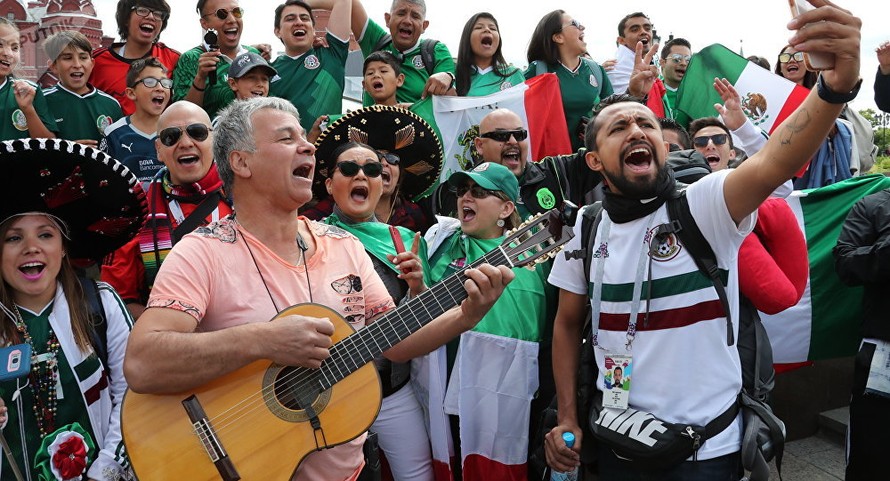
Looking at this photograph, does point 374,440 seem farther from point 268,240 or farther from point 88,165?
point 88,165

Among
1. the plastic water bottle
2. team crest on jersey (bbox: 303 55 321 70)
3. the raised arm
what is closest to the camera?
the raised arm

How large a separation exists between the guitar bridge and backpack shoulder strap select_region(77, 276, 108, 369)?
86 cm

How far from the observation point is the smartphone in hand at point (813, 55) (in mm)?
1703

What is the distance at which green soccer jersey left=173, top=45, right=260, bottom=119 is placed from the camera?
5195 millimetres

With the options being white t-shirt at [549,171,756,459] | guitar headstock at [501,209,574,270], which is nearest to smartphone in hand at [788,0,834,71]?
white t-shirt at [549,171,756,459]

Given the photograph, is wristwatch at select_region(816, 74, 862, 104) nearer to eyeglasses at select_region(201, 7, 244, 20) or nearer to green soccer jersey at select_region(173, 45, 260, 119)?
green soccer jersey at select_region(173, 45, 260, 119)

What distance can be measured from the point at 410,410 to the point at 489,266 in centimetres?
135

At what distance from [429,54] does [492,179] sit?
2.84 metres

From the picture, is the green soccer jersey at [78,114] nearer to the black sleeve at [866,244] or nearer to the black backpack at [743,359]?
the black backpack at [743,359]

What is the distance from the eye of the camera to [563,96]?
601cm

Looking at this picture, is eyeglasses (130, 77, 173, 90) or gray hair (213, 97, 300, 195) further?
eyeglasses (130, 77, 173, 90)

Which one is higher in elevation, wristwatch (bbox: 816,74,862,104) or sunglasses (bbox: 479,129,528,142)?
wristwatch (bbox: 816,74,862,104)

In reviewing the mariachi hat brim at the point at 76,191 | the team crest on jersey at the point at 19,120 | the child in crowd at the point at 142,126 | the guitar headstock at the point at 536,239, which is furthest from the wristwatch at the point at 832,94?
the team crest on jersey at the point at 19,120

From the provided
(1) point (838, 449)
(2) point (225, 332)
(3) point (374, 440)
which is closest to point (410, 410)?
(3) point (374, 440)
